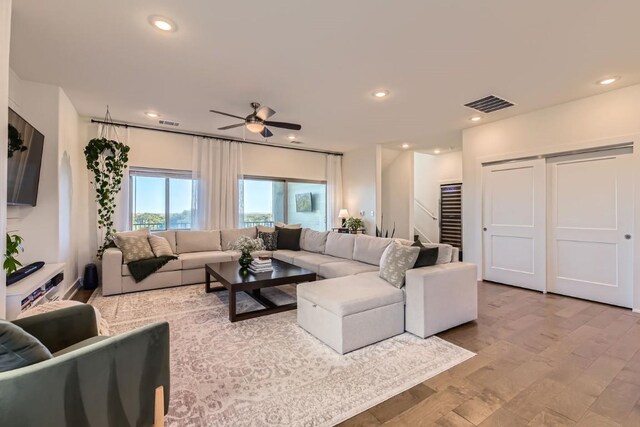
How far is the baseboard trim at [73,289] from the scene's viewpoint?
402 cm

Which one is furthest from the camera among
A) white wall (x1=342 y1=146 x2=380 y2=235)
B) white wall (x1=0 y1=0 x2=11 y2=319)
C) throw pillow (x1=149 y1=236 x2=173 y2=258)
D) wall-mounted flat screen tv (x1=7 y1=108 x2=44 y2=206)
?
white wall (x1=342 y1=146 x2=380 y2=235)

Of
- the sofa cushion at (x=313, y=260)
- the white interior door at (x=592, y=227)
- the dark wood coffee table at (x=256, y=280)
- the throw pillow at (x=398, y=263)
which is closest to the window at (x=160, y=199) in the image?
the dark wood coffee table at (x=256, y=280)

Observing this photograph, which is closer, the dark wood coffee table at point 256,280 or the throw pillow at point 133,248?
the dark wood coffee table at point 256,280

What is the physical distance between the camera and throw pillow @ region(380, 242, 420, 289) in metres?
2.91

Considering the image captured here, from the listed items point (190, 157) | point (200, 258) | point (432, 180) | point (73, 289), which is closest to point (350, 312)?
point (200, 258)

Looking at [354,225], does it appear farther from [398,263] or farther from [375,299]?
[375,299]

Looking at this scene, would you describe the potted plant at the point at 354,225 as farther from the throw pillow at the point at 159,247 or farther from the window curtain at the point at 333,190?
the throw pillow at the point at 159,247

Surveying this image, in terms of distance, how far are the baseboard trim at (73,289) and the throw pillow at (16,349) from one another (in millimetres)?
3629

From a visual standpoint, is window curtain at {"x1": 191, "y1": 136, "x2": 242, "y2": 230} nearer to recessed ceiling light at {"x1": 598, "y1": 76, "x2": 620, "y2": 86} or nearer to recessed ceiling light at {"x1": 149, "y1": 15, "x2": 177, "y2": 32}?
recessed ceiling light at {"x1": 149, "y1": 15, "x2": 177, "y2": 32}

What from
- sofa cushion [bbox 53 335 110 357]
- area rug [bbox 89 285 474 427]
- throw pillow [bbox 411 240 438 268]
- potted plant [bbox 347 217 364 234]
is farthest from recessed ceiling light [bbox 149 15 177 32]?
potted plant [bbox 347 217 364 234]

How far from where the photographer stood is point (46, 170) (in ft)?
11.7

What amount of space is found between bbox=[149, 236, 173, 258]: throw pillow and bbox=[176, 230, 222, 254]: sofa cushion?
0.44m

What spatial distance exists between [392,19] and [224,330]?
3184 millimetres

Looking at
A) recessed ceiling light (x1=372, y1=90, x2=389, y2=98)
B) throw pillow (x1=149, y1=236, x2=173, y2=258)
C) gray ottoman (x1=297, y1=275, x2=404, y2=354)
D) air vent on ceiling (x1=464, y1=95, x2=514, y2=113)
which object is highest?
recessed ceiling light (x1=372, y1=90, x2=389, y2=98)
